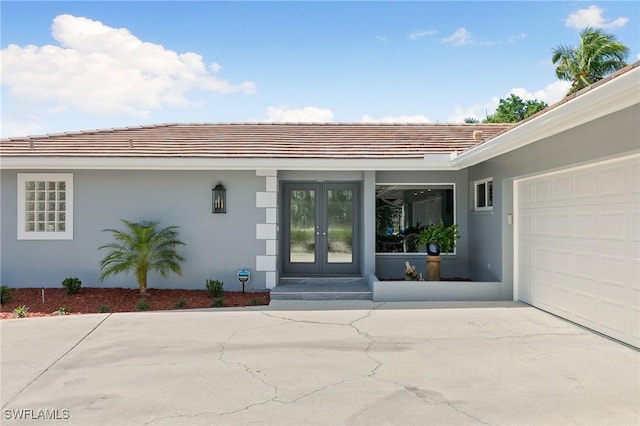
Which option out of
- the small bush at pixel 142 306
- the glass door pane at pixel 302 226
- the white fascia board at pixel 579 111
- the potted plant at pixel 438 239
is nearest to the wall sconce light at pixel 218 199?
the glass door pane at pixel 302 226

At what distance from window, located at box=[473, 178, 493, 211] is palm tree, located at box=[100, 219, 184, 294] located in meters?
6.62

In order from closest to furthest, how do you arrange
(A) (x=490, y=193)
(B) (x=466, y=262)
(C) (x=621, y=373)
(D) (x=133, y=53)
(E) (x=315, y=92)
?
(C) (x=621, y=373) → (A) (x=490, y=193) → (B) (x=466, y=262) → (D) (x=133, y=53) → (E) (x=315, y=92)

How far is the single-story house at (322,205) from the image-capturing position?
23.7ft

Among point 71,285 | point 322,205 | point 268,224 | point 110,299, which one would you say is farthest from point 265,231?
point 71,285

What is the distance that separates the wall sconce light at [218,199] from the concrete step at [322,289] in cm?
208

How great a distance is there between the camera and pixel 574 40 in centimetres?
2420

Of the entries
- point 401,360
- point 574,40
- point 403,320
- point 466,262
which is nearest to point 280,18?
point 466,262

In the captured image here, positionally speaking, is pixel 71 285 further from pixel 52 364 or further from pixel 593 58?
pixel 593 58

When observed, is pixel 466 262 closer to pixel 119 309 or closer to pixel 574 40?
pixel 119 309

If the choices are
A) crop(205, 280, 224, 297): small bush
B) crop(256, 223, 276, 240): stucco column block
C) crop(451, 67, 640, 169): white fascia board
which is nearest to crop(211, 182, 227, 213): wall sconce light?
crop(256, 223, 276, 240): stucco column block

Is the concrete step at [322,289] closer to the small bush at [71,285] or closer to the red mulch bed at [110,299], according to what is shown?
the red mulch bed at [110,299]

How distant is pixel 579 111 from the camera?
4887mm

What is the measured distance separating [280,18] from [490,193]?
22.6ft

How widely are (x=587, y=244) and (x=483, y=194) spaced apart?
380 centimetres
